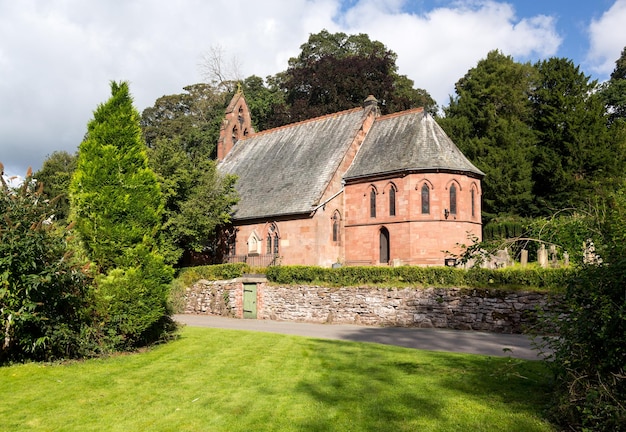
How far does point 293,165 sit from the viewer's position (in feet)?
114

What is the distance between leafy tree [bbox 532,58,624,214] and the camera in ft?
119

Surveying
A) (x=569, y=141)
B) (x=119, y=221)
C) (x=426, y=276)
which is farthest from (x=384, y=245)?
(x=119, y=221)

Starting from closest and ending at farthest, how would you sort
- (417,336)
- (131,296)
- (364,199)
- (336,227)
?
1. (131,296)
2. (417,336)
3. (364,199)
4. (336,227)

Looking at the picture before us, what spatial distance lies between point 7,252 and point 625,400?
36.9 ft

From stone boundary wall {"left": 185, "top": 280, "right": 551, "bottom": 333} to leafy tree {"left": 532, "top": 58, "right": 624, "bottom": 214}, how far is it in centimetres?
2123

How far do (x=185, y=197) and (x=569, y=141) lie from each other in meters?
29.8

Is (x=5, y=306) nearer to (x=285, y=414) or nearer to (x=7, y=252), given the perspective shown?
(x=7, y=252)

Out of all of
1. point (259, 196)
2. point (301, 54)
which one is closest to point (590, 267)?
point (259, 196)

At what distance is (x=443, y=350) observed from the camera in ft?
44.9

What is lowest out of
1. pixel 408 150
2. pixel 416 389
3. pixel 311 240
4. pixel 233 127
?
pixel 416 389

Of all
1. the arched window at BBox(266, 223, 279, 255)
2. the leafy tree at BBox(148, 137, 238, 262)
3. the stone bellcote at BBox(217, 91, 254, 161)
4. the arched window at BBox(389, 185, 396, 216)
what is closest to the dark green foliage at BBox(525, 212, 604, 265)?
the leafy tree at BBox(148, 137, 238, 262)

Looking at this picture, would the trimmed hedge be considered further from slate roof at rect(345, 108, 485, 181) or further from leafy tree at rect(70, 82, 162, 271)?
slate roof at rect(345, 108, 485, 181)

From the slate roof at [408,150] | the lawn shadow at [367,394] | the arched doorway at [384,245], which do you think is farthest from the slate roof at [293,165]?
the lawn shadow at [367,394]

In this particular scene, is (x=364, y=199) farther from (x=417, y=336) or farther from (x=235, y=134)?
(x=235, y=134)
